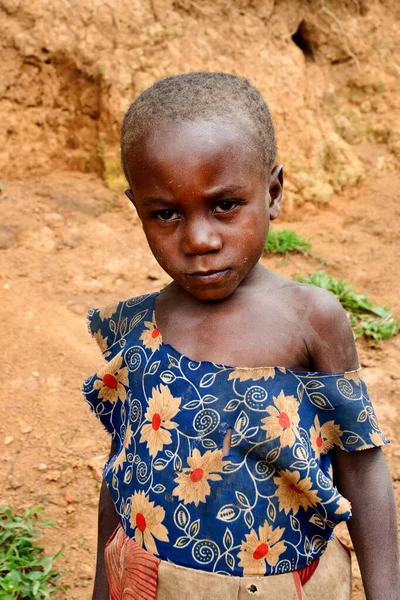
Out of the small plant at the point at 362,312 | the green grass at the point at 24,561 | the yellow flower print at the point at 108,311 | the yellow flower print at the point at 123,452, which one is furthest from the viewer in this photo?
the small plant at the point at 362,312

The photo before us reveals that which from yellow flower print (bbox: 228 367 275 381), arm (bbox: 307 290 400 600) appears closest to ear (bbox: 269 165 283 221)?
arm (bbox: 307 290 400 600)

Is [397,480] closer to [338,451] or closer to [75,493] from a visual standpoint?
[75,493]

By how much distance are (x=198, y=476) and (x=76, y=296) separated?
2.73m

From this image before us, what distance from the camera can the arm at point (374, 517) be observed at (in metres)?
1.43

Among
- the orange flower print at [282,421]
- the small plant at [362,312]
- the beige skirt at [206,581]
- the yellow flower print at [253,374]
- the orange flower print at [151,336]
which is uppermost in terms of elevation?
the yellow flower print at [253,374]

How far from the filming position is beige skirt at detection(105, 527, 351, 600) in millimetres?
1348

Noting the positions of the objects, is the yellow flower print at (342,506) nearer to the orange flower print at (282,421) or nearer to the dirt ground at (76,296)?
the orange flower print at (282,421)

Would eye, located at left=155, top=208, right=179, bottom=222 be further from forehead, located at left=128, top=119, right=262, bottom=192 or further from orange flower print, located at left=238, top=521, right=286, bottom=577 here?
orange flower print, located at left=238, top=521, right=286, bottom=577

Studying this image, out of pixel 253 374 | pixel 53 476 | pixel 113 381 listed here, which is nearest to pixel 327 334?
pixel 253 374

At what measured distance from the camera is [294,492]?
1.37 metres

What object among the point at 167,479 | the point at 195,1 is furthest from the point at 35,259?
the point at 167,479

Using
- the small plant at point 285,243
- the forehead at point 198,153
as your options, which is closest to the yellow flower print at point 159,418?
the forehead at point 198,153

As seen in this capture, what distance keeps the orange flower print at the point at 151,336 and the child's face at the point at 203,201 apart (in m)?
0.16

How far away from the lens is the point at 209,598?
1.35m
